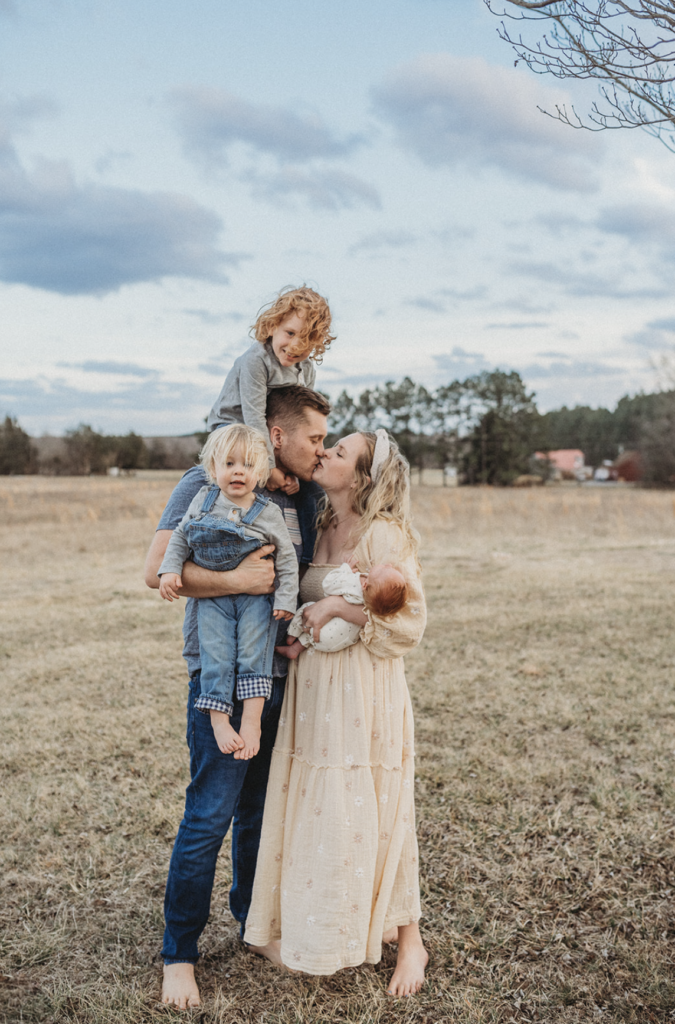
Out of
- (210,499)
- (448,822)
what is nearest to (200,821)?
(210,499)

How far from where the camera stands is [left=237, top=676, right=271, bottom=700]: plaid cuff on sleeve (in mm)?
2443

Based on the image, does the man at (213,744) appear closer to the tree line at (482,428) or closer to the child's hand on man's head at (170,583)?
the child's hand on man's head at (170,583)

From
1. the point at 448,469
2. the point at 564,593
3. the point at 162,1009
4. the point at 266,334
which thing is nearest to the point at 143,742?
the point at 162,1009

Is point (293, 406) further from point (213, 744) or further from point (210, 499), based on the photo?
point (213, 744)

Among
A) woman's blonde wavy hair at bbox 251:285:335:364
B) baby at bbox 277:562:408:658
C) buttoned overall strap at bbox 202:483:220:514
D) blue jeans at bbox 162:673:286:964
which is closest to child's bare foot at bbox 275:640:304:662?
baby at bbox 277:562:408:658

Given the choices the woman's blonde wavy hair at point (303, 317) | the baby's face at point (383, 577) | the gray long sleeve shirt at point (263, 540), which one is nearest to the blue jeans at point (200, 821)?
the gray long sleeve shirt at point (263, 540)

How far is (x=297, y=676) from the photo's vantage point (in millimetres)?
2666

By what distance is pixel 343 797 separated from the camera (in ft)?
8.27

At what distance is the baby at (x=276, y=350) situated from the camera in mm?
2938

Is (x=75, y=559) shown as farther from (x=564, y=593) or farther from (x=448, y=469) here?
(x=448, y=469)

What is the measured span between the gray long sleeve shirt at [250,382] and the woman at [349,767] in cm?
43

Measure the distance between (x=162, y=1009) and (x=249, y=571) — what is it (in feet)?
5.40

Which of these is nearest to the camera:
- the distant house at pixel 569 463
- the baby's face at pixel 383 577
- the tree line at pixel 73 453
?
the baby's face at pixel 383 577

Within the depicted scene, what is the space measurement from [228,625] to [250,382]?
98cm
